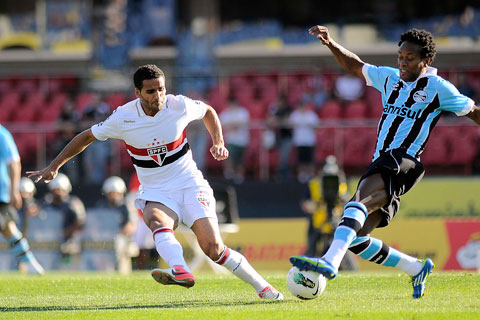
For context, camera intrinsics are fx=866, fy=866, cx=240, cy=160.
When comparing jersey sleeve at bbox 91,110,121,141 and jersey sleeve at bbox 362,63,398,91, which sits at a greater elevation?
jersey sleeve at bbox 362,63,398,91

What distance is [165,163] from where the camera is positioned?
801 cm

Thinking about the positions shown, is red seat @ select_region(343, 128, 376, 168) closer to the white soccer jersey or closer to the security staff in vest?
the security staff in vest

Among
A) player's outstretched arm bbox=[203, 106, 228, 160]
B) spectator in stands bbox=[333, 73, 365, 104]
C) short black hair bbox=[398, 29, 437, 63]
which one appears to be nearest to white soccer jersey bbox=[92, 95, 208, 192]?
player's outstretched arm bbox=[203, 106, 228, 160]

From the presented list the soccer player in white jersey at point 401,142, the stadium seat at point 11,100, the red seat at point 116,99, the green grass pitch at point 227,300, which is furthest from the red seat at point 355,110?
the soccer player in white jersey at point 401,142

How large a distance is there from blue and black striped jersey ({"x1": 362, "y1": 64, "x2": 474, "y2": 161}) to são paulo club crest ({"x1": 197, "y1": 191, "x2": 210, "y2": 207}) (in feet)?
5.25

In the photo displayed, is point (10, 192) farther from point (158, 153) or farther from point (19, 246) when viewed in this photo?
point (158, 153)

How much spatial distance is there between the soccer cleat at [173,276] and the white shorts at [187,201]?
3.02ft

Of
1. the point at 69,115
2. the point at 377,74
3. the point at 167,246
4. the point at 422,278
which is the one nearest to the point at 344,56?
the point at 377,74

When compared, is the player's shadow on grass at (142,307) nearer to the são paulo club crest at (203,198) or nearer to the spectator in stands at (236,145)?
the são paulo club crest at (203,198)

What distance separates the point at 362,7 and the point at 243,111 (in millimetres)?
10452

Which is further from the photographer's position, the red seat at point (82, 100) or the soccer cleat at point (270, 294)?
the red seat at point (82, 100)

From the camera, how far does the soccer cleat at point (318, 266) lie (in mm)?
6797

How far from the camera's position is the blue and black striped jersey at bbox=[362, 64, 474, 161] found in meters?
7.39

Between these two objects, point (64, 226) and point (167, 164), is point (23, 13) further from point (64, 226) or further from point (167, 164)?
point (167, 164)
